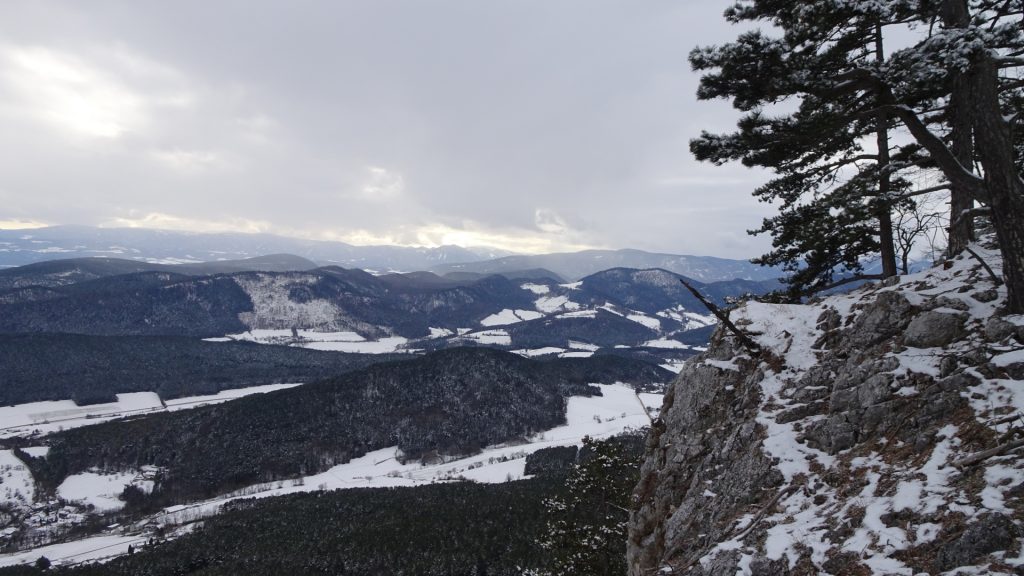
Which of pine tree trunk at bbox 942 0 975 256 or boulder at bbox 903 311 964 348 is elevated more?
pine tree trunk at bbox 942 0 975 256

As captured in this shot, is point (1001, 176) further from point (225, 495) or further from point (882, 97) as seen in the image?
point (225, 495)

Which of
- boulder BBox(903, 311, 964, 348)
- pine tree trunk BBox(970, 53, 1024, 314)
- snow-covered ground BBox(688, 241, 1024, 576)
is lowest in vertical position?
snow-covered ground BBox(688, 241, 1024, 576)

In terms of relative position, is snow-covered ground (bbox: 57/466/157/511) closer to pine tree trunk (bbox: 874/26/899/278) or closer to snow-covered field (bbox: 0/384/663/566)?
snow-covered field (bbox: 0/384/663/566)

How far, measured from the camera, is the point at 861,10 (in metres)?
11.3

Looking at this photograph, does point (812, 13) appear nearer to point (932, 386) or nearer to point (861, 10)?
point (861, 10)

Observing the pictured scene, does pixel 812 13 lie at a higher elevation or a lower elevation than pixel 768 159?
higher

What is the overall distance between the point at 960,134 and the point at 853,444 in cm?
843

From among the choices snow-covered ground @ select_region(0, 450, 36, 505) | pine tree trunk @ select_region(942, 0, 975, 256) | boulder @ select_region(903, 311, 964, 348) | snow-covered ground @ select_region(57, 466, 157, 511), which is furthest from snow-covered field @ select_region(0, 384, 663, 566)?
boulder @ select_region(903, 311, 964, 348)

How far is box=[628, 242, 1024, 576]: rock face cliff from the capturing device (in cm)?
784

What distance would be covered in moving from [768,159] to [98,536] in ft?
657

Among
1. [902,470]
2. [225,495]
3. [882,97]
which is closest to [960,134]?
[882,97]

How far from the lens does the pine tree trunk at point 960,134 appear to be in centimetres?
1154

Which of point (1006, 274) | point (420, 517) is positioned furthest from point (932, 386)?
point (420, 517)

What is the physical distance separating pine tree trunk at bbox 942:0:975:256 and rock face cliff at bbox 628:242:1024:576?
1.08 metres
